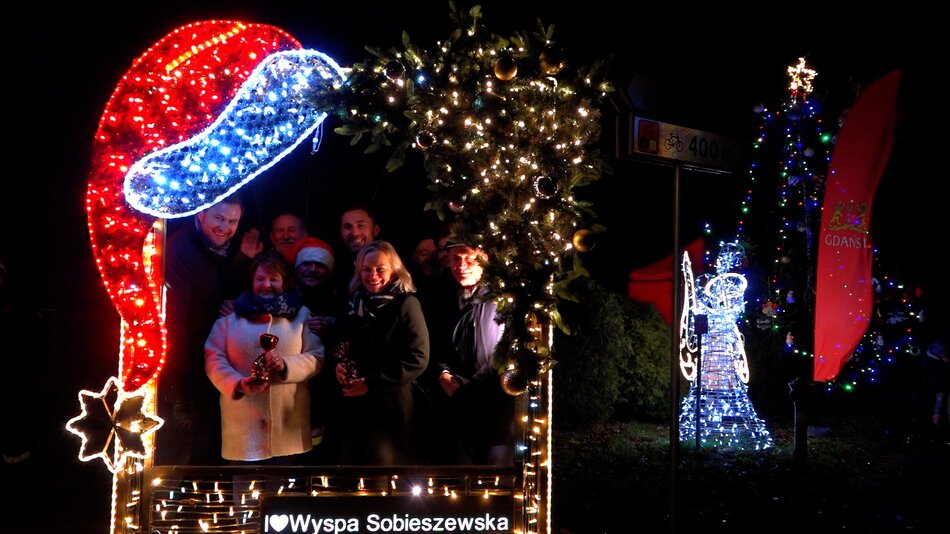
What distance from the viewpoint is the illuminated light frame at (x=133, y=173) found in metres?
4.47

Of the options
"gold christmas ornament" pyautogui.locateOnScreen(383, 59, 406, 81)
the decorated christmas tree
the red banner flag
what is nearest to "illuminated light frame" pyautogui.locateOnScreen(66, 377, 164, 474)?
the decorated christmas tree

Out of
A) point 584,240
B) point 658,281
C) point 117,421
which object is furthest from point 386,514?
point 658,281

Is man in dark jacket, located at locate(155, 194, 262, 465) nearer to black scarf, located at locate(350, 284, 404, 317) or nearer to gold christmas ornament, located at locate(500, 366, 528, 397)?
black scarf, located at locate(350, 284, 404, 317)

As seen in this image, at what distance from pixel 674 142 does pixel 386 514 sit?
9.30ft

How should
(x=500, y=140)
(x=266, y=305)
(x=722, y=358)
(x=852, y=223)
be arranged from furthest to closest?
(x=722, y=358)
(x=852, y=223)
(x=266, y=305)
(x=500, y=140)

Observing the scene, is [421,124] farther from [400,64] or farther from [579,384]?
[579,384]

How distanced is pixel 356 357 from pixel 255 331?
2.05ft

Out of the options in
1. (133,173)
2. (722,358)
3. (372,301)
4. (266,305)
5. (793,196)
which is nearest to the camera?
(133,173)

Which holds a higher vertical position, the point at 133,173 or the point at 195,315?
the point at 133,173

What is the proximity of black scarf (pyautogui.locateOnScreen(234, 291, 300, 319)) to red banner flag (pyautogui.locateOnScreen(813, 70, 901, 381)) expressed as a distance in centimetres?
605

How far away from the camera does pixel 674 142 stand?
504 cm

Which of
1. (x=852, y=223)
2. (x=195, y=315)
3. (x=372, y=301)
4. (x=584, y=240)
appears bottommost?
(x=195, y=315)

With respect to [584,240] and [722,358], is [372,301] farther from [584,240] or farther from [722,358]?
[722,358]

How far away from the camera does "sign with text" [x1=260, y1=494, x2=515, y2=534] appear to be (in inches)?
181
